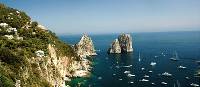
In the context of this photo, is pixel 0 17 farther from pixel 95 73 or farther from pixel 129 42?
pixel 129 42

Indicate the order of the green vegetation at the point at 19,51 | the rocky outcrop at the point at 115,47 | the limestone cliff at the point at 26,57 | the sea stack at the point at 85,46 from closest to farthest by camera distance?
the green vegetation at the point at 19,51 < the limestone cliff at the point at 26,57 < the sea stack at the point at 85,46 < the rocky outcrop at the point at 115,47

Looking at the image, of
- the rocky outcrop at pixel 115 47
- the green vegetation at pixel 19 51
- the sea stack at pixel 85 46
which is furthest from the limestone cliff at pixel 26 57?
the rocky outcrop at pixel 115 47

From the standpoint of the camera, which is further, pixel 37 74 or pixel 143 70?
pixel 143 70

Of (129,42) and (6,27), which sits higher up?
(6,27)

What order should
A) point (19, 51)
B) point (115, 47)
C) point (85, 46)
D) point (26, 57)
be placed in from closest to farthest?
1. point (26, 57)
2. point (19, 51)
3. point (85, 46)
4. point (115, 47)

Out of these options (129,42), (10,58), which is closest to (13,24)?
(10,58)

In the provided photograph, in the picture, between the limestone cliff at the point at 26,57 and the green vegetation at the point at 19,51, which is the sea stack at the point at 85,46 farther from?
the green vegetation at the point at 19,51

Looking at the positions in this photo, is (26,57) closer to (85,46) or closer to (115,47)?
(85,46)

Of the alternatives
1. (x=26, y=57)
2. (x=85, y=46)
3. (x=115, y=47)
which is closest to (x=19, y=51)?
(x=26, y=57)
